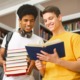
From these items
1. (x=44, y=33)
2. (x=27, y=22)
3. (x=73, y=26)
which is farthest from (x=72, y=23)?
(x=27, y=22)

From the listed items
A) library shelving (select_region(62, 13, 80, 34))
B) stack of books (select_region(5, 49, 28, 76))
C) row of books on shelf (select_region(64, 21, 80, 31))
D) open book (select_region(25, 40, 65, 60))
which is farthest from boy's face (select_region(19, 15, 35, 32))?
row of books on shelf (select_region(64, 21, 80, 31))

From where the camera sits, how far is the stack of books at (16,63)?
198cm

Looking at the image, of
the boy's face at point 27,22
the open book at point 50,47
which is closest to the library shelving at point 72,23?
the boy's face at point 27,22

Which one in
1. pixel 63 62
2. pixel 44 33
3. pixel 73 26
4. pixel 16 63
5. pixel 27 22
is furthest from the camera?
pixel 73 26

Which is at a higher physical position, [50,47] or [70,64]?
[50,47]

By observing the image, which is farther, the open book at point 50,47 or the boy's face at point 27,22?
the boy's face at point 27,22

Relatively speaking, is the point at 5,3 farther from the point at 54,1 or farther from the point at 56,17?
the point at 56,17

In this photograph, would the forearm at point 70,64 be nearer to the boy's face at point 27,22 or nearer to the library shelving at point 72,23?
the boy's face at point 27,22

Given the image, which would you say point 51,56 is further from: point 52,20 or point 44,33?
point 44,33

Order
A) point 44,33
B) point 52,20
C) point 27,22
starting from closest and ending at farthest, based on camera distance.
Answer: point 52,20
point 27,22
point 44,33

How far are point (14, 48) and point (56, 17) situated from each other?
1.89ft

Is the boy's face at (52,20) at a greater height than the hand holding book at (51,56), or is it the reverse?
the boy's face at (52,20)

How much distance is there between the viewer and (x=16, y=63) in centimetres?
199

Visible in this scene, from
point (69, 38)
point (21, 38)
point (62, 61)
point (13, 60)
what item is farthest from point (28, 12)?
point (62, 61)
